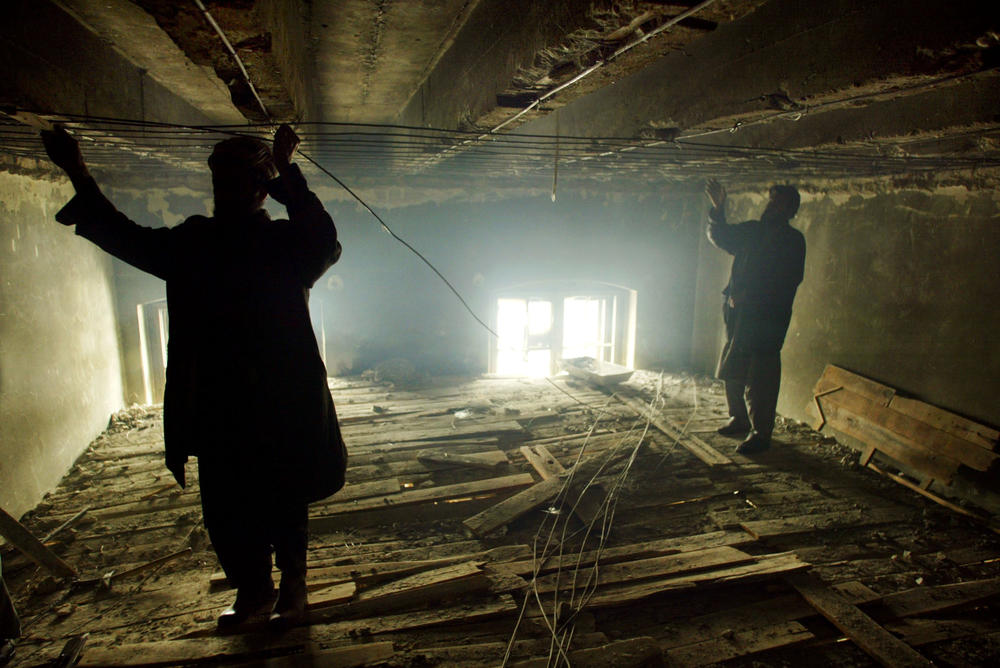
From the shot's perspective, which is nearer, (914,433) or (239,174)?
(239,174)

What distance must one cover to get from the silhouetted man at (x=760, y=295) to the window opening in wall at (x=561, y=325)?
279 cm

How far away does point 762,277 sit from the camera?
411cm

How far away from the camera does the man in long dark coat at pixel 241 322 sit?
1.71 metres

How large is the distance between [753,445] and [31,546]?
487 centimetres

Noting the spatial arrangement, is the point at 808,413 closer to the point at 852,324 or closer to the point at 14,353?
the point at 852,324

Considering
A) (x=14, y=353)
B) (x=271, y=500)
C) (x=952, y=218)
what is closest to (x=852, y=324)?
(x=952, y=218)

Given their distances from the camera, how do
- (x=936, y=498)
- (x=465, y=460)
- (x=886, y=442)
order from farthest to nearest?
(x=886, y=442)
(x=465, y=460)
(x=936, y=498)

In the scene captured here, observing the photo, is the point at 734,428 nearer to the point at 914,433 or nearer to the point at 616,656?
the point at 914,433

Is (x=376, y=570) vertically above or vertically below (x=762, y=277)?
below

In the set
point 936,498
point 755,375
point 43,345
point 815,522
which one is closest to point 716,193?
point 755,375

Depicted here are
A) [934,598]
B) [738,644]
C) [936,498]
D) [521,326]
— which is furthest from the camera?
[521,326]

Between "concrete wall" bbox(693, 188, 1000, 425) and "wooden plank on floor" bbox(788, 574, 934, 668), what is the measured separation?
2.34 m

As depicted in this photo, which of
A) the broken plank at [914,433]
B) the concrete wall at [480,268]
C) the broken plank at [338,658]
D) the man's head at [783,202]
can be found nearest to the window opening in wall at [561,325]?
the concrete wall at [480,268]

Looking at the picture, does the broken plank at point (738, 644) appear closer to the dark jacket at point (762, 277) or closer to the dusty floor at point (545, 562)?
the dusty floor at point (545, 562)
